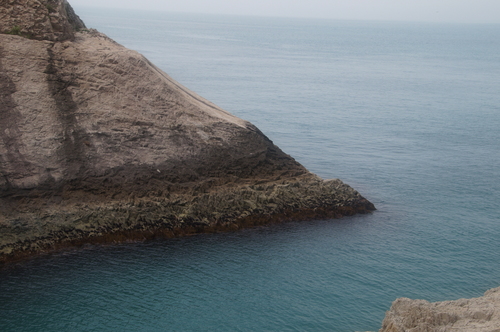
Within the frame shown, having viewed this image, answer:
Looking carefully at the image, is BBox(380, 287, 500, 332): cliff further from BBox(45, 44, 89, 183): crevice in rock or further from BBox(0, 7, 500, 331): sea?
BBox(45, 44, 89, 183): crevice in rock

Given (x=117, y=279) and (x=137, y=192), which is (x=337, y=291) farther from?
(x=137, y=192)

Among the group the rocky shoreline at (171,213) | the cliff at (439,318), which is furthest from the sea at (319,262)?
the cliff at (439,318)

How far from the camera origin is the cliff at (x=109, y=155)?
2462cm

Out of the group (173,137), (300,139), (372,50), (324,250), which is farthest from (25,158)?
(372,50)

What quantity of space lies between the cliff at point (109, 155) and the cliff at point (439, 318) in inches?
462

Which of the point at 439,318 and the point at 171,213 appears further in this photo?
the point at 171,213

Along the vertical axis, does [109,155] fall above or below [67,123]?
below

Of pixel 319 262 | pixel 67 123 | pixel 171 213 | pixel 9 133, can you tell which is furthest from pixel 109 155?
pixel 319 262

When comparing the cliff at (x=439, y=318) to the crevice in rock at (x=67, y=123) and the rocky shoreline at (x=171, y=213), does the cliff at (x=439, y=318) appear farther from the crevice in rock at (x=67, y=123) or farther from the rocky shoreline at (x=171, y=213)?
the crevice in rock at (x=67, y=123)

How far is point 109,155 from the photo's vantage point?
26000 millimetres

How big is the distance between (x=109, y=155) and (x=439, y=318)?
1701 centimetres

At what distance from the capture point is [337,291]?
21938mm

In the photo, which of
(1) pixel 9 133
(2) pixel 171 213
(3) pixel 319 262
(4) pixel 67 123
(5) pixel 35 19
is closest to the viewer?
(3) pixel 319 262

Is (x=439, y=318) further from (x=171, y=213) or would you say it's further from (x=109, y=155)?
(x=109, y=155)
